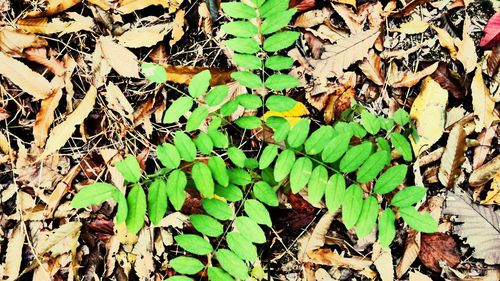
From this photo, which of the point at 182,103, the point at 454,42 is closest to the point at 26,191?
the point at 182,103

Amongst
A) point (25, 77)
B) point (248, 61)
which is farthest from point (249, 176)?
point (25, 77)

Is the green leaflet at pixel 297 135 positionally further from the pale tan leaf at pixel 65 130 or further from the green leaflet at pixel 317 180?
the pale tan leaf at pixel 65 130

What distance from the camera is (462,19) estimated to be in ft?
7.22

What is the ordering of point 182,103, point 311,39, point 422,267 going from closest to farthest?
1. point 182,103
2. point 422,267
3. point 311,39

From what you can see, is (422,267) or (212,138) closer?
(212,138)

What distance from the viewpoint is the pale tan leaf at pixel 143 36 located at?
2.19 meters

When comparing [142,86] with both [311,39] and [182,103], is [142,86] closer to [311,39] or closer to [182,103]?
[182,103]

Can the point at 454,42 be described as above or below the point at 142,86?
above

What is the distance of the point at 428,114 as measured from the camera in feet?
6.88

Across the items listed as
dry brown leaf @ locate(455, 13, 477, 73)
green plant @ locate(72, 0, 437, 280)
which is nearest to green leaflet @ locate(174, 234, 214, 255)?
green plant @ locate(72, 0, 437, 280)

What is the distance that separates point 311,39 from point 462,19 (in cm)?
68

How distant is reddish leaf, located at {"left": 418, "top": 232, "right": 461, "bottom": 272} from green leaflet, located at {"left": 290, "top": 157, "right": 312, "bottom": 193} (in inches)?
29.4

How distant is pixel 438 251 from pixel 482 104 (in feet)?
2.13

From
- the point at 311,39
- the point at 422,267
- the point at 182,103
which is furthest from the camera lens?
the point at 311,39
